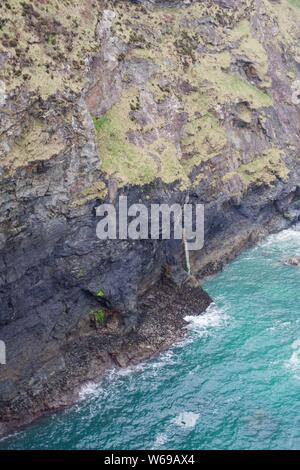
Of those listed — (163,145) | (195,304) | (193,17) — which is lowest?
(195,304)

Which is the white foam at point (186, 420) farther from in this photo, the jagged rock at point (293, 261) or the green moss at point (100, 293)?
the jagged rock at point (293, 261)

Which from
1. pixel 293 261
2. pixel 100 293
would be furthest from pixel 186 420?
pixel 293 261

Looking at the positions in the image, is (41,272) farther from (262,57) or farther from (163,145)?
(262,57)

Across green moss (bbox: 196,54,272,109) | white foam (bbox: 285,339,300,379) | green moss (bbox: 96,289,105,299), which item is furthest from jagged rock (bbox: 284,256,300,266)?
green moss (bbox: 96,289,105,299)

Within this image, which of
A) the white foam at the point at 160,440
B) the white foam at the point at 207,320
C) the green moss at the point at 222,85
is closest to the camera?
the white foam at the point at 160,440

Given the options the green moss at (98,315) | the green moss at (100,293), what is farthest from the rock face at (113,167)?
the green moss at (100,293)

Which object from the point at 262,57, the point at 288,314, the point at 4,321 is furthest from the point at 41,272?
the point at 262,57

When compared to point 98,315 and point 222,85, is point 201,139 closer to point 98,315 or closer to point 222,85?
point 222,85
